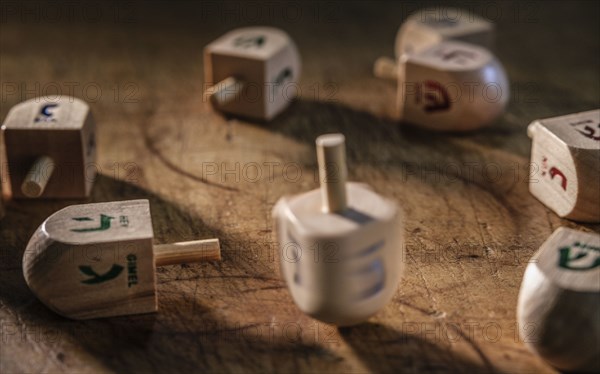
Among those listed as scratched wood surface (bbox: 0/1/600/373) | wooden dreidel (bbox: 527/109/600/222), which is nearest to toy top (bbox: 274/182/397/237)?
scratched wood surface (bbox: 0/1/600/373)

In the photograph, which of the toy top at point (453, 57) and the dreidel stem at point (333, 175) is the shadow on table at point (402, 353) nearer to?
the dreidel stem at point (333, 175)

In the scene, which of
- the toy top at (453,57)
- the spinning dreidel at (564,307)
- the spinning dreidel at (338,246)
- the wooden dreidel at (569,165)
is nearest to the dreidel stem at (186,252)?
the spinning dreidel at (338,246)

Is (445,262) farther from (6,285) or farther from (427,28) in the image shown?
(427,28)

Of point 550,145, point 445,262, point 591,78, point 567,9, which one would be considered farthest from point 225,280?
point 567,9

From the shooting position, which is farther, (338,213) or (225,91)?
(225,91)

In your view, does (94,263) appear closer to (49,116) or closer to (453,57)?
(49,116)

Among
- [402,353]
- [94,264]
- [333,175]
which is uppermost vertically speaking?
[333,175]

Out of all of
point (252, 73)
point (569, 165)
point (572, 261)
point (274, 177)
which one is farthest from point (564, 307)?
point (252, 73)

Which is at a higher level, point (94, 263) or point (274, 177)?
point (94, 263)
